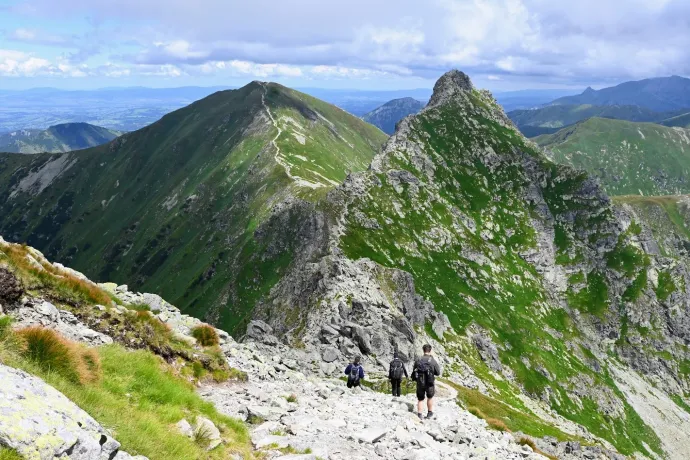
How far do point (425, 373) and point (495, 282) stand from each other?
11008cm

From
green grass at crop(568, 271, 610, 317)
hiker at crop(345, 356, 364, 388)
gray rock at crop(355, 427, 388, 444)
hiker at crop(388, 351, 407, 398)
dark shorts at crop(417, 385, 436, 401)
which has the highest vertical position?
gray rock at crop(355, 427, 388, 444)

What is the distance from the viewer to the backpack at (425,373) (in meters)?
23.2

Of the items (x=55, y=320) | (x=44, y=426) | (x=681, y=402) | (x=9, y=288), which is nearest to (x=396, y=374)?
(x=55, y=320)

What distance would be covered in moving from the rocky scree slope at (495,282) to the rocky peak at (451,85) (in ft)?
3.44

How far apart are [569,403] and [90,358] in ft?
374

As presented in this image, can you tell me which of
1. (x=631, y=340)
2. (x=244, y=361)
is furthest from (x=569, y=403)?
(x=244, y=361)

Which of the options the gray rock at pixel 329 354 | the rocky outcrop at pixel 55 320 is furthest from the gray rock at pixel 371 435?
the gray rock at pixel 329 354

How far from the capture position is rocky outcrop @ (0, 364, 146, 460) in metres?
7.51

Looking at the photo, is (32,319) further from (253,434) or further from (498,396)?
(498,396)

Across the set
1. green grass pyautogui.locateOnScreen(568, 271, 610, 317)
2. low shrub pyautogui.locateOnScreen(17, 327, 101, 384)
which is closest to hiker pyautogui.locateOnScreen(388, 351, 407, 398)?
low shrub pyautogui.locateOnScreen(17, 327, 101, 384)

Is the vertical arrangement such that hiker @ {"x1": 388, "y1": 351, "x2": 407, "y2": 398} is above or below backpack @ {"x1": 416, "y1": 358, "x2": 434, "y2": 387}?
below

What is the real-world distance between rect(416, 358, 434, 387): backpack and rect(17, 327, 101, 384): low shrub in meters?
16.0

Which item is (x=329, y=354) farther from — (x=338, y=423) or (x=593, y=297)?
(x=593, y=297)

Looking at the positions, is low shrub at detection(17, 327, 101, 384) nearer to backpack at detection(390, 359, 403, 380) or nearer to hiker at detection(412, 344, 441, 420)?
hiker at detection(412, 344, 441, 420)
